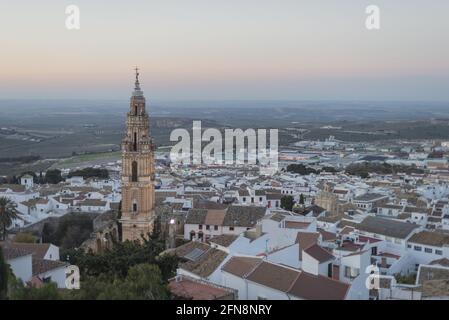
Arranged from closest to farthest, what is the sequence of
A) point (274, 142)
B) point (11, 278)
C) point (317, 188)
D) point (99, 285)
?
point (99, 285) → point (11, 278) → point (317, 188) → point (274, 142)

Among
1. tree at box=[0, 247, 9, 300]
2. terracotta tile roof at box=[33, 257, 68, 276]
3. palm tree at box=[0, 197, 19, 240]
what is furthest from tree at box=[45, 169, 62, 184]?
tree at box=[0, 247, 9, 300]

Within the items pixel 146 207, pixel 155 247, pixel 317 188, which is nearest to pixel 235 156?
pixel 317 188

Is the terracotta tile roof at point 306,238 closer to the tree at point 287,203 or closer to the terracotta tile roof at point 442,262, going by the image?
the terracotta tile roof at point 442,262

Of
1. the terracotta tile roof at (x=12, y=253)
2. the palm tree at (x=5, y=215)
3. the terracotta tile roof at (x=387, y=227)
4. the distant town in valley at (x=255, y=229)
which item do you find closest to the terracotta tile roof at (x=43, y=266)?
the distant town in valley at (x=255, y=229)

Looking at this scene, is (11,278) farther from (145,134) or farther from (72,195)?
(72,195)

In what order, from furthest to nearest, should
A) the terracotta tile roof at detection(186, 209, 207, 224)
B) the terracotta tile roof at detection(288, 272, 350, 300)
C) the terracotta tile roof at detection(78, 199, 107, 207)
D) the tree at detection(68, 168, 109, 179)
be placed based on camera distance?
the tree at detection(68, 168, 109, 179)
the terracotta tile roof at detection(78, 199, 107, 207)
the terracotta tile roof at detection(186, 209, 207, 224)
the terracotta tile roof at detection(288, 272, 350, 300)

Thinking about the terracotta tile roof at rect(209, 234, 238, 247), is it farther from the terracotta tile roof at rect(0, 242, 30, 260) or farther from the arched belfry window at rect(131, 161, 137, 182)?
the terracotta tile roof at rect(0, 242, 30, 260)

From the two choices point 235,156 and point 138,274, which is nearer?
point 138,274
